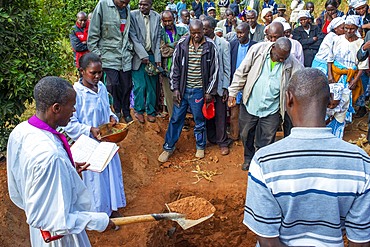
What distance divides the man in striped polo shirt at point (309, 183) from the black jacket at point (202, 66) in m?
3.58

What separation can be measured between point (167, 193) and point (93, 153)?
7.26ft

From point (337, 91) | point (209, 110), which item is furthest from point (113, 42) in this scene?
point (337, 91)

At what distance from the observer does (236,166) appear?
5.92 metres

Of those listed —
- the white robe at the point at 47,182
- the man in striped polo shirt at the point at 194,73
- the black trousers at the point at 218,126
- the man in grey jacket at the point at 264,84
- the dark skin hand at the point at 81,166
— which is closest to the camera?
the white robe at the point at 47,182

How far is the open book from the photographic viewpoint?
316 cm

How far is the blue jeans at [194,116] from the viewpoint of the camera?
5.57 metres

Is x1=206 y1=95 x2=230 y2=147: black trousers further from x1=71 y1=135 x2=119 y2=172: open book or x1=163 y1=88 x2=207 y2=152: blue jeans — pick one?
x1=71 y1=135 x2=119 y2=172: open book

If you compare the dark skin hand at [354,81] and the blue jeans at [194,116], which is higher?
the dark skin hand at [354,81]

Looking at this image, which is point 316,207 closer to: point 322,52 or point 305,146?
point 305,146

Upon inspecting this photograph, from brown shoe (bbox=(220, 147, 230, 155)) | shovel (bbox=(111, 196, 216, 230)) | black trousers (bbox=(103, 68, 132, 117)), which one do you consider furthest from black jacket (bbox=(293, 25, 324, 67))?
shovel (bbox=(111, 196, 216, 230))

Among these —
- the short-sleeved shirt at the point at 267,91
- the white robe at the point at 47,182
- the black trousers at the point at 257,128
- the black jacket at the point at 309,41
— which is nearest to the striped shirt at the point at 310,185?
the white robe at the point at 47,182

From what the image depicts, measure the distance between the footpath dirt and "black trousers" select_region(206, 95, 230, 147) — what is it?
17 cm

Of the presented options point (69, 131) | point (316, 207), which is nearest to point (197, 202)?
point (69, 131)

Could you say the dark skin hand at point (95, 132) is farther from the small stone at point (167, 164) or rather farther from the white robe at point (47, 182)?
the small stone at point (167, 164)
